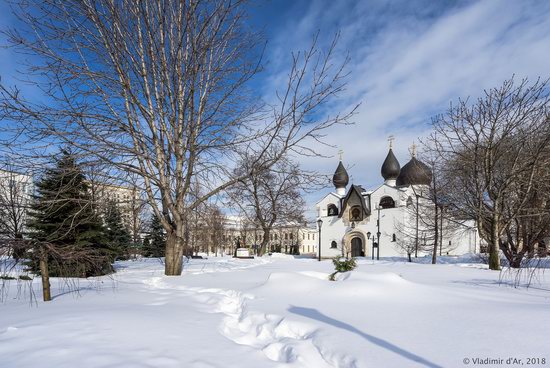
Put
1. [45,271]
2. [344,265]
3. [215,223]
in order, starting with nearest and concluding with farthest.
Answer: [45,271]
[344,265]
[215,223]

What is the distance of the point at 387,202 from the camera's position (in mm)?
43688

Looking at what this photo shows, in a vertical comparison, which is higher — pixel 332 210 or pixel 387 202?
pixel 387 202

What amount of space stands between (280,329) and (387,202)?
42030mm

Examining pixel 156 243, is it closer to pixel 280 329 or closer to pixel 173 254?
pixel 173 254

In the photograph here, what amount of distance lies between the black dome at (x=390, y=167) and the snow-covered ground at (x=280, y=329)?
4063 cm

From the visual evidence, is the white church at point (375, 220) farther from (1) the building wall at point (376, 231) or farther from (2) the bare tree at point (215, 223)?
(2) the bare tree at point (215, 223)

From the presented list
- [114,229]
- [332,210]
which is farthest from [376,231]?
[114,229]

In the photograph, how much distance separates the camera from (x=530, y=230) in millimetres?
16141

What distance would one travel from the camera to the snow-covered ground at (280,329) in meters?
3.13

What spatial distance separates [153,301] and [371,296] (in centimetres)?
405

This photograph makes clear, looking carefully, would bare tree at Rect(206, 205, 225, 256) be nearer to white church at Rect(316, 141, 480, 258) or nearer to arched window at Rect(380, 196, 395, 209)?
white church at Rect(316, 141, 480, 258)

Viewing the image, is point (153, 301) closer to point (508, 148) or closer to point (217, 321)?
point (217, 321)

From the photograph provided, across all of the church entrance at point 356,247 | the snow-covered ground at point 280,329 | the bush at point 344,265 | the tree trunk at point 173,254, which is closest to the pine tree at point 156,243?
the tree trunk at point 173,254

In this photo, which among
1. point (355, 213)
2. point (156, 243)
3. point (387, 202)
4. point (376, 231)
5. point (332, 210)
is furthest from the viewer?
point (332, 210)
